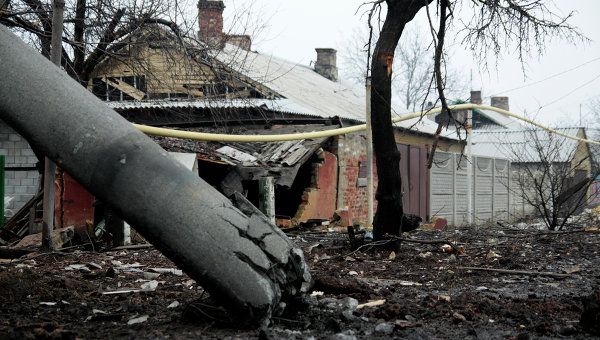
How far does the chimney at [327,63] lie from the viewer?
2266 cm

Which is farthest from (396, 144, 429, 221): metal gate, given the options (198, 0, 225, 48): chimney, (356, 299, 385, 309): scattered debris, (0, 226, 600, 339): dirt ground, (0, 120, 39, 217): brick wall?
(356, 299, 385, 309): scattered debris

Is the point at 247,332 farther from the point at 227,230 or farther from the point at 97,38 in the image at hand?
the point at 97,38

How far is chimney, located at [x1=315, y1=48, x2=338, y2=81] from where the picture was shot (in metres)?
22.7

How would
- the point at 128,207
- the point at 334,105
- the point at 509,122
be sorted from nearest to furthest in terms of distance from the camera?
the point at 128,207, the point at 334,105, the point at 509,122

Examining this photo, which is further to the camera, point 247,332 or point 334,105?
point 334,105

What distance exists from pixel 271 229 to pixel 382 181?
10.00 ft

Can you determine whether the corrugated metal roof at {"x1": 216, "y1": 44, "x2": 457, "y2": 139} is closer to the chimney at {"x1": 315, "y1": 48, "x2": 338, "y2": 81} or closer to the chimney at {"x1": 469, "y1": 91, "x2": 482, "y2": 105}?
the chimney at {"x1": 315, "y1": 48, "x2": 338, "y2": 81}

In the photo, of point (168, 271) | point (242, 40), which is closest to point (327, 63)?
point (242, 40)

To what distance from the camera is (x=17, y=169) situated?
12.7 m

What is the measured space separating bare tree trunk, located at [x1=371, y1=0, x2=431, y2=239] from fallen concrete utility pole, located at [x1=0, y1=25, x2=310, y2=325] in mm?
3153

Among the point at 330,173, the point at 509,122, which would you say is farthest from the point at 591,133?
the point at 330,173

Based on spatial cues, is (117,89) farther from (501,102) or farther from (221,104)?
(501,102)

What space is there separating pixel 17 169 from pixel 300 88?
7.93 meters

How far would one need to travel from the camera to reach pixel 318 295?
138 inches
